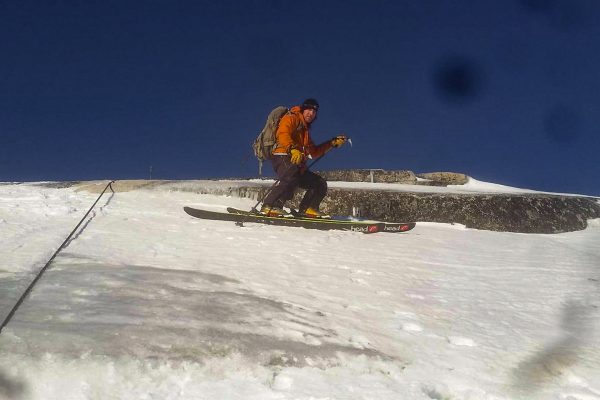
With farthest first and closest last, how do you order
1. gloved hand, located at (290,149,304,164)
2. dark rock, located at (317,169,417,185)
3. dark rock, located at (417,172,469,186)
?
dark rock, located at (417,172,469,186)
dark rock, located at (317,169,417,185)
gloved hand, located at (290,149,304,164)

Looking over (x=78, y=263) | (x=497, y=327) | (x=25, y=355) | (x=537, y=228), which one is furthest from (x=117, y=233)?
(x=537, y=228)

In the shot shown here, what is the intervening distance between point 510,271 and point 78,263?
4586mm

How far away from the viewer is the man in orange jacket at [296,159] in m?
8.18

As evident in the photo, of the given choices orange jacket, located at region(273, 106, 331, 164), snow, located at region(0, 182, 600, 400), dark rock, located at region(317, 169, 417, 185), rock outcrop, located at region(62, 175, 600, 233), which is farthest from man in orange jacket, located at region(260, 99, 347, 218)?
dark rock, located at region(317, 169, 417, 185)

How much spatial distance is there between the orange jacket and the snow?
2253 mm

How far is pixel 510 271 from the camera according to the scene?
18.3 ft

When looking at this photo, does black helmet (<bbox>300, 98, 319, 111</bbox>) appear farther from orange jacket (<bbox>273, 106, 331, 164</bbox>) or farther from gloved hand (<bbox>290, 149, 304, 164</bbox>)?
gloved hand (<bbox>290, 149, 304, 164</bbox>)

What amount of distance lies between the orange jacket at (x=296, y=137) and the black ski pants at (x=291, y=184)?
195mm

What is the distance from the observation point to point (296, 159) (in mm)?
7984

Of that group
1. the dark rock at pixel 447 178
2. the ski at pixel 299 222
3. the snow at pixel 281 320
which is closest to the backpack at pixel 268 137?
the ski at pixel 299 222

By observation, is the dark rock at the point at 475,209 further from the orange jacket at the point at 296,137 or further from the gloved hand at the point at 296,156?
the gloved hand at the point at 296,156

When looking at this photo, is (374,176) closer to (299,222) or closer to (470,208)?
(470,208)

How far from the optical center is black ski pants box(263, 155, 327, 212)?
834cm

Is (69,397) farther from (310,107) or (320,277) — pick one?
(310,107)
